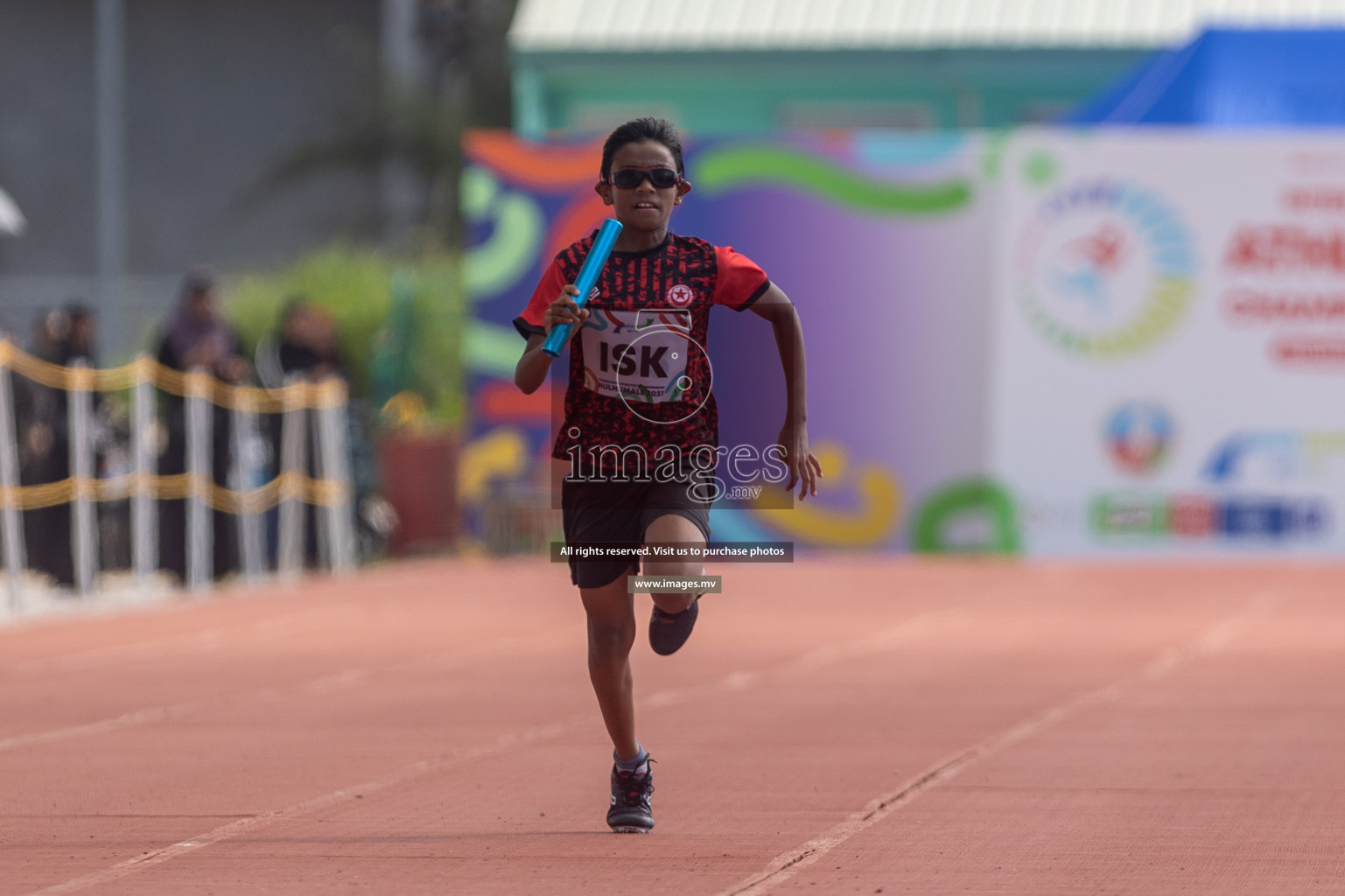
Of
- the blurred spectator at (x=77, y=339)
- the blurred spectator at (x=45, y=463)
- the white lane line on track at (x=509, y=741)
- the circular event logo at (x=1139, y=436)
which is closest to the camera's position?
the white lane line on track at (x=509, y=741)

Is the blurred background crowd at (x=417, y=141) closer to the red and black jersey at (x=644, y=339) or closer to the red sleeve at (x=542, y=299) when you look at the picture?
the red and black jersey at (x=644, y=339)

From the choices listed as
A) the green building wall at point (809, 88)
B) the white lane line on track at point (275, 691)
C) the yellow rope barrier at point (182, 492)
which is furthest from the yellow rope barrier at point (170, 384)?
the green building wall at point (809, 88)

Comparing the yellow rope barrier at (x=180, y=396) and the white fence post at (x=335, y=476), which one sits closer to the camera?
the yellow rope barrier at (x=180, y=396)

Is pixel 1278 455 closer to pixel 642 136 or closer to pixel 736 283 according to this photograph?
pixel 736 283

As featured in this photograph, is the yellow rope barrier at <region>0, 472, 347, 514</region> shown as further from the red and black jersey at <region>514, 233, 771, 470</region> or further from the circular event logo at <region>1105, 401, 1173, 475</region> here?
the red and black jersey at <region>514, 233, 771, 470</region>

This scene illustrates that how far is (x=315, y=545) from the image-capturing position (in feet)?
60.4

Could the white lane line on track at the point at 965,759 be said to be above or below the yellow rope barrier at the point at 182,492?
below

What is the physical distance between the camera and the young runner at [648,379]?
6.11 metres

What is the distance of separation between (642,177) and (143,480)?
34.3ft

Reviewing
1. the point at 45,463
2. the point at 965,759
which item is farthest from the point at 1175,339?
the point at 965,759

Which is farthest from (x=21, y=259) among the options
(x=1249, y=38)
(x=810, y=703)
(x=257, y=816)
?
(x=257, y=816)

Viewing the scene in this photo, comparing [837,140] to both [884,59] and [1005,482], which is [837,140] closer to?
[1005,482]

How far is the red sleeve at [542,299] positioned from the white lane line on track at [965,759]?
160cm

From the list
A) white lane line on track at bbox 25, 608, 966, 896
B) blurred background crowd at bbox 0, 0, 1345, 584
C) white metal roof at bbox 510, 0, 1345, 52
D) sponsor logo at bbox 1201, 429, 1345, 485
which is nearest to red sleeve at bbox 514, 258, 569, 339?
white lane line on track at bbox 25, 608, 966, 896
